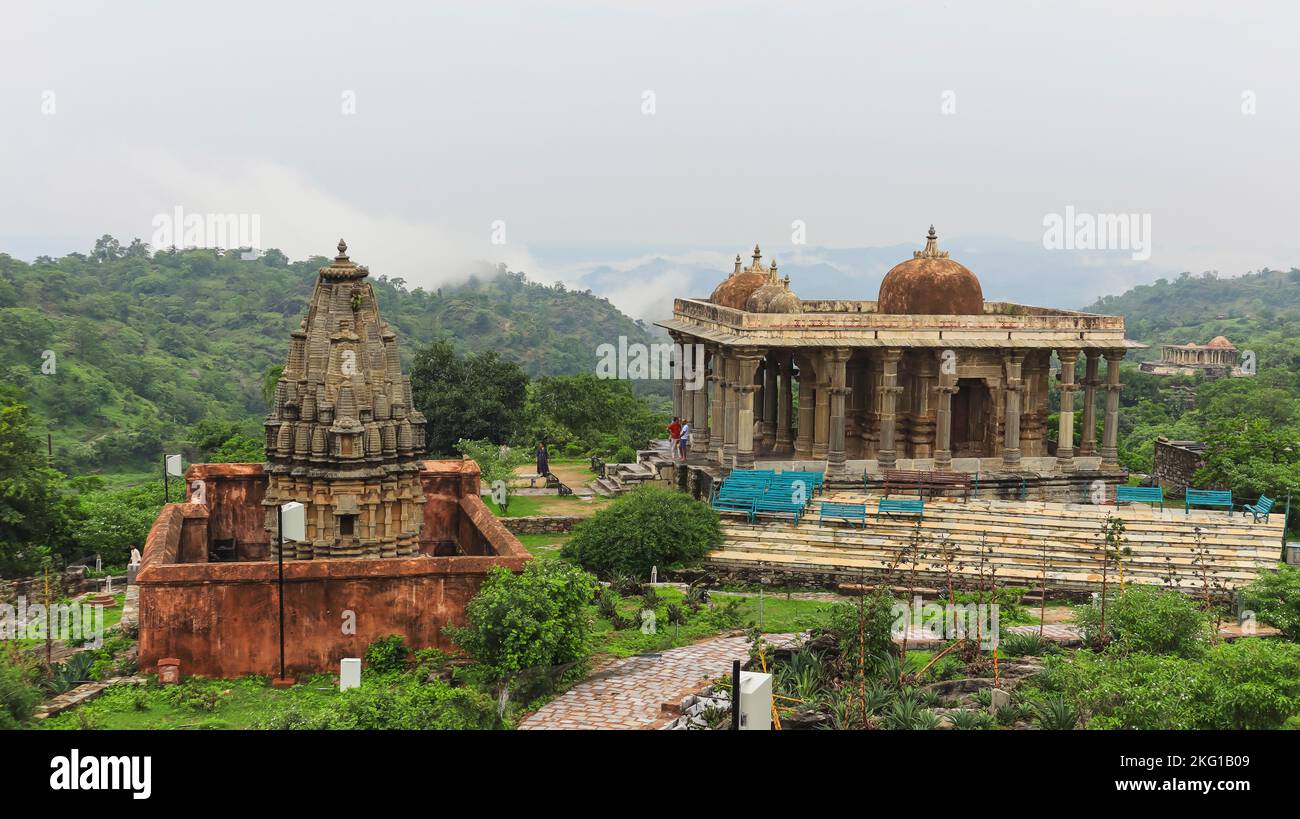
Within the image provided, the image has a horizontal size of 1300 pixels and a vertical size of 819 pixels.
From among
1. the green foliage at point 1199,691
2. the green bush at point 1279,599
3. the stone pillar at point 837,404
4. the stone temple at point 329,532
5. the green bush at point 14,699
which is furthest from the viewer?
the stone pillar at point 837,404

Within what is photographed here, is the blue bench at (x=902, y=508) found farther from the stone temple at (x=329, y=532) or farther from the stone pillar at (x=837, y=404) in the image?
the stone temple at (x=329, y=532)

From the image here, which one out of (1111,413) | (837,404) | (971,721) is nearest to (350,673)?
(971,721)

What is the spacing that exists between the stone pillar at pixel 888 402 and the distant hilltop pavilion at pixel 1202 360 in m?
65.7

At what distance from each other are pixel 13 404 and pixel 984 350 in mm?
26118

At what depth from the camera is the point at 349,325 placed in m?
26.1

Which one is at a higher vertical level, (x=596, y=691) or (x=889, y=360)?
(x=889, y=360)

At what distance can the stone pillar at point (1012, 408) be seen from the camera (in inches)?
1470

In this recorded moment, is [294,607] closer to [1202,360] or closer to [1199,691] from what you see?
[1199,691]

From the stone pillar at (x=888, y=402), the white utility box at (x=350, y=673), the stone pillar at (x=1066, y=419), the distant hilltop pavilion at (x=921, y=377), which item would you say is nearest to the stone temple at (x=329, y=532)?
the white utility box at (x=350, y=673)

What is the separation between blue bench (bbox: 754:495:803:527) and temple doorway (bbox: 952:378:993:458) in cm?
690

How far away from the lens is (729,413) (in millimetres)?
37906

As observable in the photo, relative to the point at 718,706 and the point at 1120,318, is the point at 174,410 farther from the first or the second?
the point at 718,706
